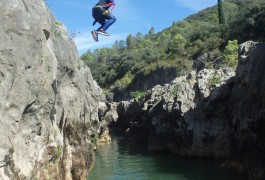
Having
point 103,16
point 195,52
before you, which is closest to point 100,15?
point 103,16

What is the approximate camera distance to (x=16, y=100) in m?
12.8

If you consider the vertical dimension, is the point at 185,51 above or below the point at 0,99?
above

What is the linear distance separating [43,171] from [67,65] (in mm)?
5807

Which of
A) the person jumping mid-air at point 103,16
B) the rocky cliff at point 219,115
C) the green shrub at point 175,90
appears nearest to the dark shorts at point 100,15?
the person jumping mid-air at point 103,16

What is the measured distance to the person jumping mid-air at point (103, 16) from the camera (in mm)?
13627

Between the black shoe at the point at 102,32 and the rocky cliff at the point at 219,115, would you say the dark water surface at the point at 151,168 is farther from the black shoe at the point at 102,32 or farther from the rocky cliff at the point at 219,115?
the black shoe at the point at 102,32

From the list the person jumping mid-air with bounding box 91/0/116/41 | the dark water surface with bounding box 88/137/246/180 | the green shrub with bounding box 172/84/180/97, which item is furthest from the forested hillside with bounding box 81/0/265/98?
the person jumping mid-air with bounding box 91/0/116/41

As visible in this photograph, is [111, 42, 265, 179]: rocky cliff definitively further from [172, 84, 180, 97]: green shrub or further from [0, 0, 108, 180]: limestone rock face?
[0, 0, 108, 180]: limestone rock face

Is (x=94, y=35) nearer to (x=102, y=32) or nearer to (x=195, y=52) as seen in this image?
(x=102, y=32)

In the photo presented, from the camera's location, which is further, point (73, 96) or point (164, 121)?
point (164, 121)

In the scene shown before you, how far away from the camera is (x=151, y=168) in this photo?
33.8 m


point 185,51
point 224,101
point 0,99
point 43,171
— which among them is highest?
point 185,51

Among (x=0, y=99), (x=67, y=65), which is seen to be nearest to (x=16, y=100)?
(x=0, y=99)

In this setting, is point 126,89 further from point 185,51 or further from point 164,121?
point 164,121
